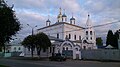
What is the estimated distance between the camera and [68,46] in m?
73.8

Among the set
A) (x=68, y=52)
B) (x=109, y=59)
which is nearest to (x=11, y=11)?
(x=109, y=59)

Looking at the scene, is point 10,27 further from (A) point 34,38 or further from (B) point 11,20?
(A) point 34,38

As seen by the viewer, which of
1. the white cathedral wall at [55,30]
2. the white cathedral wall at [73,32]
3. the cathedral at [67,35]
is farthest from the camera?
the white cathedral wall at [73,32]

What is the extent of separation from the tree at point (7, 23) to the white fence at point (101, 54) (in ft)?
104

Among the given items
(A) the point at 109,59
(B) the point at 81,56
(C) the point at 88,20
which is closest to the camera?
(A) the point at 109,59

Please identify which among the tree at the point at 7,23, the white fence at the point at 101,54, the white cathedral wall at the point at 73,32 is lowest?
the white fence at the point at 101,54

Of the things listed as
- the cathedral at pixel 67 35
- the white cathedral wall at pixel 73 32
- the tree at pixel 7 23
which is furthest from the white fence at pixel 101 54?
the tree at pixel 7 23

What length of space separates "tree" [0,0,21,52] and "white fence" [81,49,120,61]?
3169 centimetres

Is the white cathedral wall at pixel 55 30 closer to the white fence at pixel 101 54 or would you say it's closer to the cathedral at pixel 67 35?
the cathedral at pixel 67 35

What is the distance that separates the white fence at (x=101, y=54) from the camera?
5084cm

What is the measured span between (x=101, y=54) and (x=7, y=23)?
35825 mm

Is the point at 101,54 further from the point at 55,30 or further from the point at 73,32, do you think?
the point at 73,32

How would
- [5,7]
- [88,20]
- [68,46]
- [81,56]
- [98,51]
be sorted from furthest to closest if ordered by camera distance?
[88,20], [68,46], [81,56], [98,51], [5,7]

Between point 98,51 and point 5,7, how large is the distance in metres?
36.1
